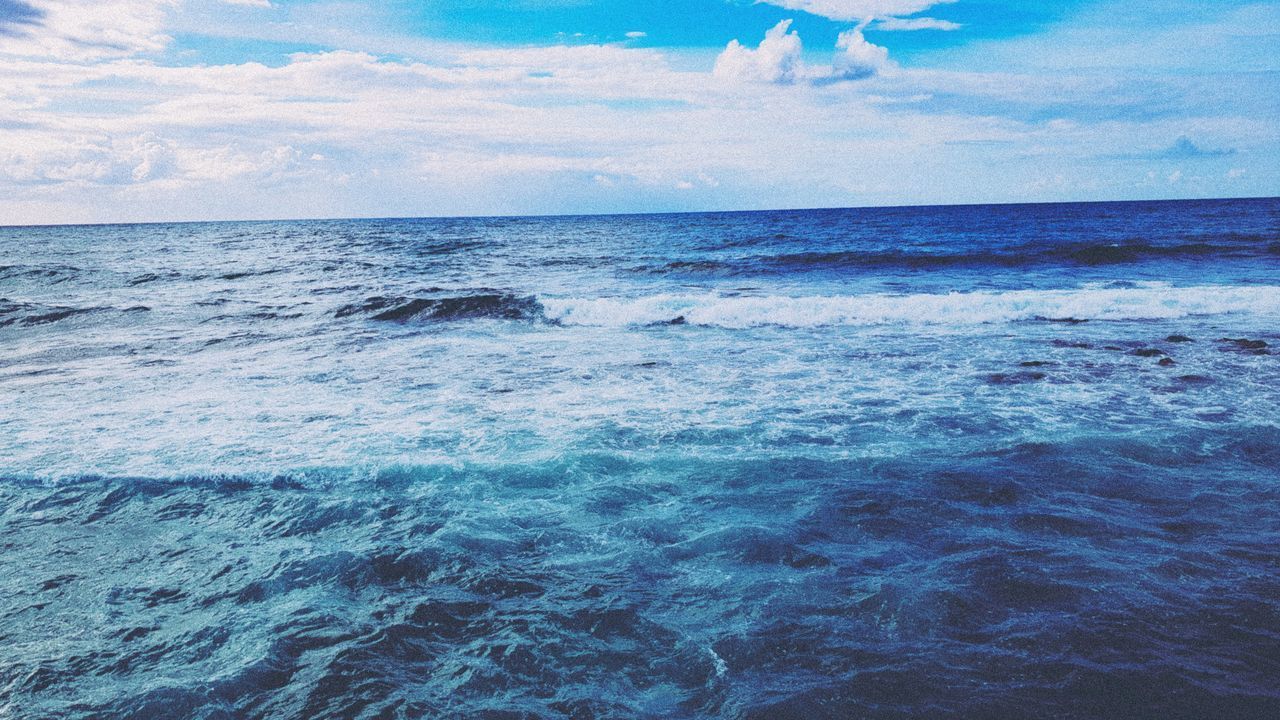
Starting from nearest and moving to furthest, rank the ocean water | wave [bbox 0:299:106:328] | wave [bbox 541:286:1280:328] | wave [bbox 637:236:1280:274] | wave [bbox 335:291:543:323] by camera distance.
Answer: the ocean water
wave [bbox 541:286:1280:328]
wave [bbox 335:291:543:323]
wave [bbox 0:299:106:328]
wave [bbox 637:236:1280:274]

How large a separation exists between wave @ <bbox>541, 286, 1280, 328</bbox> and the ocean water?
2.84 metres

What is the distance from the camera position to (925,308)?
1898 centimetres

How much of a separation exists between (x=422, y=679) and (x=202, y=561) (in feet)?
8.87

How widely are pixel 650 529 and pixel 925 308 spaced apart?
15188 millimetres

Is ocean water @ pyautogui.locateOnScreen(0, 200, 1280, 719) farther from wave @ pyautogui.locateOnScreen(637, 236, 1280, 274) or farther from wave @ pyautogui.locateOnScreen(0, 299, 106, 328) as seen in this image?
wave @ pyautogui.locateOnScreen(637, 236, 1280, 274)

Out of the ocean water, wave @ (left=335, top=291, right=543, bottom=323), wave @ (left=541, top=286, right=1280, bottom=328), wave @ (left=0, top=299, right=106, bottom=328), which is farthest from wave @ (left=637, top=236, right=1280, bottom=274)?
wave @ (left=0, top=299, right=106, bottom=328)

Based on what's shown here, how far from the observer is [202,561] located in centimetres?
571

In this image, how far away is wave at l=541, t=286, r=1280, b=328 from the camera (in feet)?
59.9

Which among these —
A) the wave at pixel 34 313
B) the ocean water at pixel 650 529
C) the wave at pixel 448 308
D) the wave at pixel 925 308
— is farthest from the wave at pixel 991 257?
the wave at pixel 34 313

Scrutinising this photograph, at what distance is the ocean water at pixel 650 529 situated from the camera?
4.16 meters

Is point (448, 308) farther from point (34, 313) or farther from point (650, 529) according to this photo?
point (650, 529)

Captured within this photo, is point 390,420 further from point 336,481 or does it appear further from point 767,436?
point 767,436

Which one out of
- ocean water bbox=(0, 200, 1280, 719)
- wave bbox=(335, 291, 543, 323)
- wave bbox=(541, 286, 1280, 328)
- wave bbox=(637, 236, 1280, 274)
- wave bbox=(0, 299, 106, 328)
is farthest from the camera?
wave bbox=(637, 236, 1280, 274)

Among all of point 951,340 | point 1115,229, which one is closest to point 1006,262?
point 951,340
